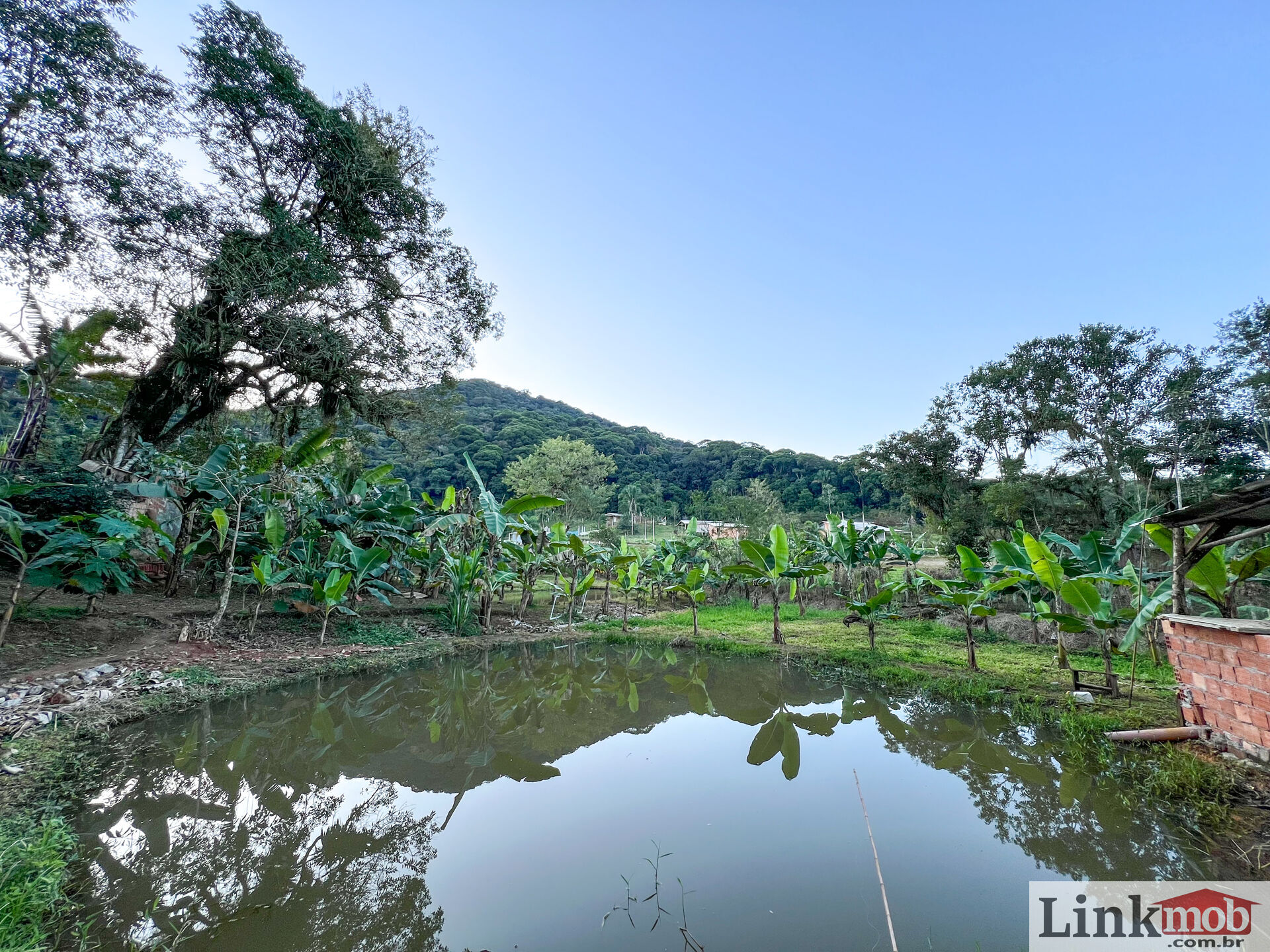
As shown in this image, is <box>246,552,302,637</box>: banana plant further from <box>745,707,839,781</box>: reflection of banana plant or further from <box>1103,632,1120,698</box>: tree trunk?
<box>1103,632,1120,698</box>: tree trunk

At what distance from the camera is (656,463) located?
2542 inches

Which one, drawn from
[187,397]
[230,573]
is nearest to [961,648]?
[230,573]

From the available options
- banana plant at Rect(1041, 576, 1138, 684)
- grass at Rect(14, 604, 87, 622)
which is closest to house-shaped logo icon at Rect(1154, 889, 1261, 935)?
banana plant at Rect(1041, 576, 1138, 684)

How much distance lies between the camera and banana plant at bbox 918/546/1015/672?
691 cm

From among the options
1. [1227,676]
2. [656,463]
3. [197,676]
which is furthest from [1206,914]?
[656,463]

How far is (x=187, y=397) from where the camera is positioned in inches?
453

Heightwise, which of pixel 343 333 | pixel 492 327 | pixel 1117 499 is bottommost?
pixel 1117 499

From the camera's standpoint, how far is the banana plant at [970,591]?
22.7 ft

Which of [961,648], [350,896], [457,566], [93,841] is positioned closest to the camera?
[350,896]

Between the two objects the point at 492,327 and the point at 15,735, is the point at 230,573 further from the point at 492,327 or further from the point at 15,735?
the point at 492,327

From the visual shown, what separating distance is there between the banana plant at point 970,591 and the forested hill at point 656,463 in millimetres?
25001

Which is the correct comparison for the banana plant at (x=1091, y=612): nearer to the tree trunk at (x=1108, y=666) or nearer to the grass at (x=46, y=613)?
the tree trunk at (x=1108, y=666)

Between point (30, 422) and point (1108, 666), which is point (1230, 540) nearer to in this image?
point (1108, 666)

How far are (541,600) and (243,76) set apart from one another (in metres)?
14.2
